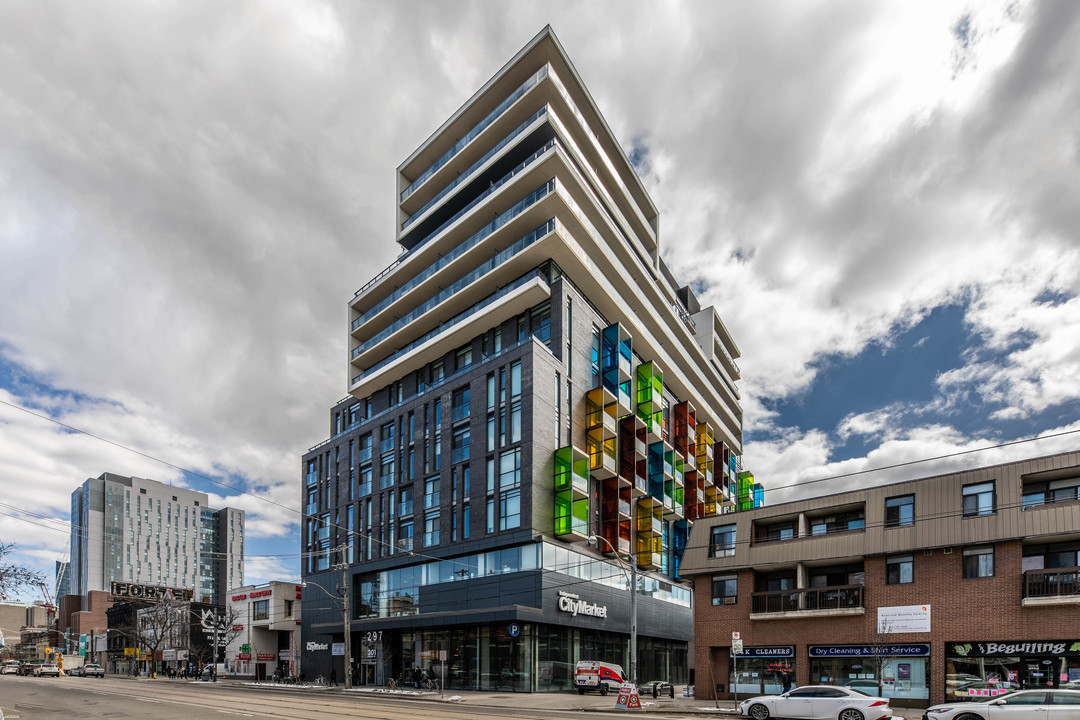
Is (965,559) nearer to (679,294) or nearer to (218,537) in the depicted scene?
(679,294)

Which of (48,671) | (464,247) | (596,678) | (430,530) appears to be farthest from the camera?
(48,671)

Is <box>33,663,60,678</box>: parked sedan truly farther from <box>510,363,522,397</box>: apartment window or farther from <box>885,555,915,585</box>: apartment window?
<box>885,555,915,585</box>: apartment window

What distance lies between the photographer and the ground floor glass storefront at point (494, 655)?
145ft

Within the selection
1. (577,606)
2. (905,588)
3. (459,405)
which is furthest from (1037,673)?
(459,405)

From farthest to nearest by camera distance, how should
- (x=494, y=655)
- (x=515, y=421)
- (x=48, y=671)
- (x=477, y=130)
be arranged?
1. (x=48, y=671)
2. (x=477, y=130)
3. (x=515, y=421)
4. (x=494, y=655)

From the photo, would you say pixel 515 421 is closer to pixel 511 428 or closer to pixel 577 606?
pixel 511 428

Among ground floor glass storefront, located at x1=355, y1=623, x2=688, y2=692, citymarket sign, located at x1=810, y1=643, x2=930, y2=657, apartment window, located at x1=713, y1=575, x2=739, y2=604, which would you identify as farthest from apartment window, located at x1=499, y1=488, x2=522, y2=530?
citymarket sign, located at x1=810, y1=643, x2=930, y2=657

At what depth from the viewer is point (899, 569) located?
29.5m

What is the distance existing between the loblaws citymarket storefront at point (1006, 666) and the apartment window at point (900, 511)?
5.04 m

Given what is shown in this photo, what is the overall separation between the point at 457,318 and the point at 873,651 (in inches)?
1603

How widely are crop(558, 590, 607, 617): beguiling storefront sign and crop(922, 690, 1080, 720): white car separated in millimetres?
28835

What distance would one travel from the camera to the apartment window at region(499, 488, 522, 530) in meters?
47.2

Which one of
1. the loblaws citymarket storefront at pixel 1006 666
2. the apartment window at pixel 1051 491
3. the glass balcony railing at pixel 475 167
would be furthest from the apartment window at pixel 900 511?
the glass balcony railing at pixel 475 167

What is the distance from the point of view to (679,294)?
332ft
